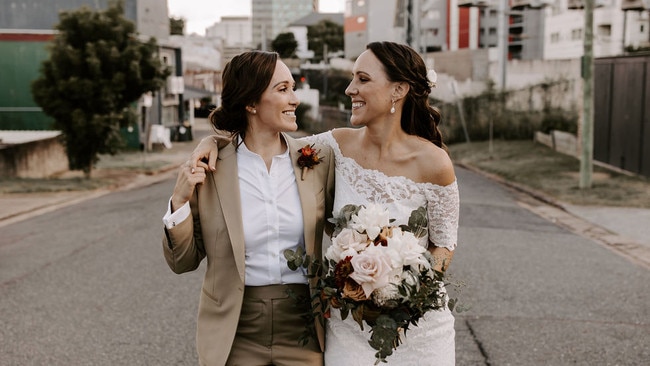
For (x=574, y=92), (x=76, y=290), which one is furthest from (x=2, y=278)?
(x=574, y=92)

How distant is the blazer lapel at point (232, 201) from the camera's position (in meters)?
2.90

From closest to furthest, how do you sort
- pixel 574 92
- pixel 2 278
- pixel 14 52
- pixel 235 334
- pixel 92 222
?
pixel 235 334
pixel 2 278
pixel 92 222
pixel 574 92
pixel 14 52

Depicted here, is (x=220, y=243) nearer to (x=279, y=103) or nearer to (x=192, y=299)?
(x=279, y=103)

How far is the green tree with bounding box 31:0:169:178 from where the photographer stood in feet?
69.4

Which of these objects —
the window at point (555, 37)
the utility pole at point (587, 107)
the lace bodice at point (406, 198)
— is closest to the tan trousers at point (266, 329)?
the lace bodice at point (406, 198)

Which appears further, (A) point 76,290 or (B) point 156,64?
(B) point 156,64

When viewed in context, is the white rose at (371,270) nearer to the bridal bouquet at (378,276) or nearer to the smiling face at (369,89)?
the bridal bouquet at (378,276)

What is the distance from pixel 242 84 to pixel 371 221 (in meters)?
0.78

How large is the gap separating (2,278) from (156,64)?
14.3m

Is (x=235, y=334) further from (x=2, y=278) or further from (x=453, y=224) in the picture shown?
(x=2, y=278)

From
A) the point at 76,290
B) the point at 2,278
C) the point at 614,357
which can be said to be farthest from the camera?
the point at 2,278

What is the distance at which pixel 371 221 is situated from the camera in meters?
2.74

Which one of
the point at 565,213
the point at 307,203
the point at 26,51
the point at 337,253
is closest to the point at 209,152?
the point at 307,203

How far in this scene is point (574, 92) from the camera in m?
29.7
